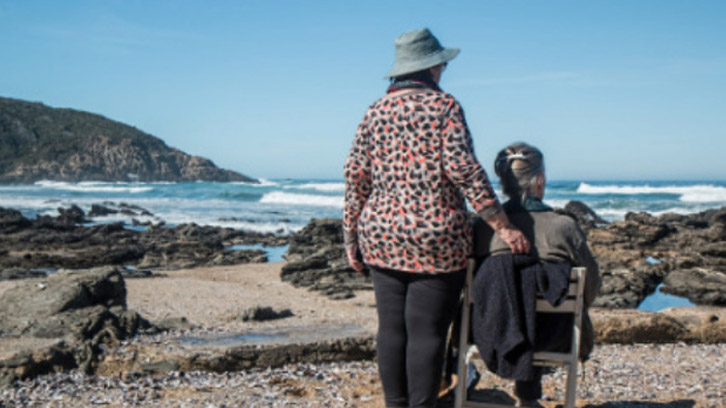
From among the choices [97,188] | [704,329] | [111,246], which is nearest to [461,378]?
[704,329]

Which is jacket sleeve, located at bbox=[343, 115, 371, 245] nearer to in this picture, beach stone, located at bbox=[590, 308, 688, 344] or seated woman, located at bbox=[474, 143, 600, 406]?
seated woman, located at bbox=[474, 143, 600, 406]

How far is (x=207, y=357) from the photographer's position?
16.7 feet

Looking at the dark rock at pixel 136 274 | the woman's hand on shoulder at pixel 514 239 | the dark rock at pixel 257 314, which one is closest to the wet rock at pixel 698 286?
the dark rock at pixel 257 314

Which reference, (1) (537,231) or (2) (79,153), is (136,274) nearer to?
(1) (537,231)

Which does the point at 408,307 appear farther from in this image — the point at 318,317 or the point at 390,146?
the point at 318,317

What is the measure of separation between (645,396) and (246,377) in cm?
276

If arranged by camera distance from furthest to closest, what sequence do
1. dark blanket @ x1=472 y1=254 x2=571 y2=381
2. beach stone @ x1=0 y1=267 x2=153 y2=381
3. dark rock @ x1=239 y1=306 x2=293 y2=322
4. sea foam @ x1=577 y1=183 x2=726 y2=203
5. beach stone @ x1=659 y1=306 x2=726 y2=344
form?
sea foam @ x1=577 y1=183 x2=726 y2=203
dark rock @ x1=239 y1=306 x2=293 y2=322
beach stone @ x1=659 y1=306 x2=726 y2=344
beach stone @ x1=0 y1=267 x2=153 y2=381
dark blanket @ x1=472 y1=254 x2=571 y2=381

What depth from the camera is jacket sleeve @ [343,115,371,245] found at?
124 inches

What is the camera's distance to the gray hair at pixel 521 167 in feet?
10.5

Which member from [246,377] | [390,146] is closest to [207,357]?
[246,377]

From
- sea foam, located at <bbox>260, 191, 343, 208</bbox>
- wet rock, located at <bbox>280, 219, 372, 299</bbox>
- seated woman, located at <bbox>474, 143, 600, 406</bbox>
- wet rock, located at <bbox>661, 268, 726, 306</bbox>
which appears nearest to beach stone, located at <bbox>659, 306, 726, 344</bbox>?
wet rock, located at <bbox>661, 268, 726, 306</bbox>

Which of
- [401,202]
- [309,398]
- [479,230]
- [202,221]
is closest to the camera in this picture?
[401,202]

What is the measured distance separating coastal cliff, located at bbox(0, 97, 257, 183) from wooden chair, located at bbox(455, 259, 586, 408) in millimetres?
78096

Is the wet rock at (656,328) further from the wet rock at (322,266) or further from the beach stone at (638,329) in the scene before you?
the wet rock at (322,266)
